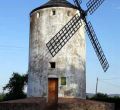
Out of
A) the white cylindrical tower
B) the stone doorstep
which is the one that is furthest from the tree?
the stone doorstep

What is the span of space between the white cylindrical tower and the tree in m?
11.0

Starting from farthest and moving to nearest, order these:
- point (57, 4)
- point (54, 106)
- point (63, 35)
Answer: point (57, 4) < point (63, 35) < point (54, 106)

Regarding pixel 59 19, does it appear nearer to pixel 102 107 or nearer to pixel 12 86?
pixel 102 107

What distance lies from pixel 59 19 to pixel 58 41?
1.85 meters

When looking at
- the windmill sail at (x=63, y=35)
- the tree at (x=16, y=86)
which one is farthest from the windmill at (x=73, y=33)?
the tree at (x=16, y=86)

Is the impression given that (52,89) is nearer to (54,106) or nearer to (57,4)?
Result: (54,106)

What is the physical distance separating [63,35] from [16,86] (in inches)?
578

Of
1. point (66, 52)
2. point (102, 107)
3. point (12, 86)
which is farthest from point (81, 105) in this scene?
point (12, 86)

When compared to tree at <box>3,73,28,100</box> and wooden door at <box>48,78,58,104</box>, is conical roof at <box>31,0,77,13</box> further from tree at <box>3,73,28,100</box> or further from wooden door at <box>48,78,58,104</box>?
tree at <box>3,73,28,100</box>

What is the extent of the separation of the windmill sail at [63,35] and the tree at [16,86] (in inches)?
517

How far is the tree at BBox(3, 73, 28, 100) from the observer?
108 feet

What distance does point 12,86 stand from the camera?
34.2m

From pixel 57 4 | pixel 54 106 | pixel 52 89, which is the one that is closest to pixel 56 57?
pixel 52 89

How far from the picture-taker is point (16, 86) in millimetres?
34250
